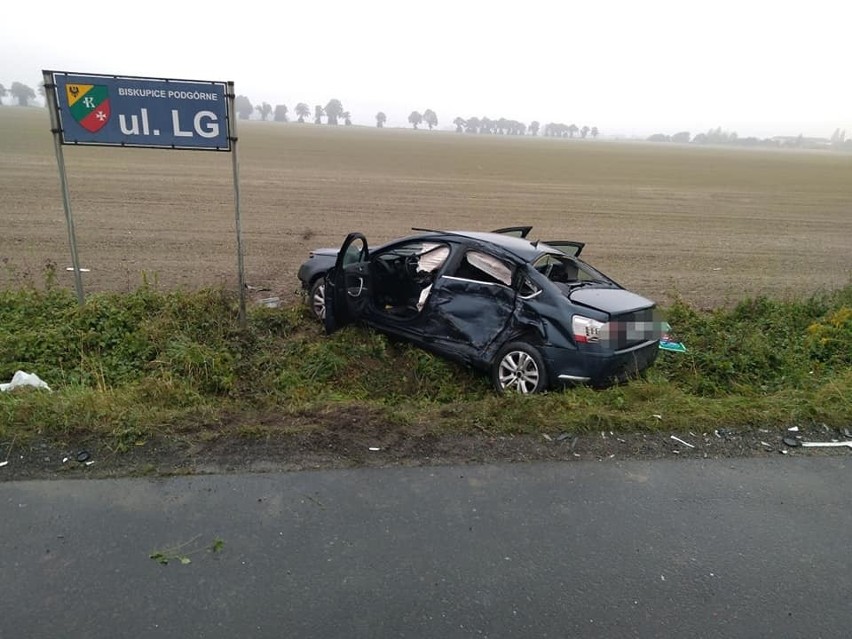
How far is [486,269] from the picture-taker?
573cm

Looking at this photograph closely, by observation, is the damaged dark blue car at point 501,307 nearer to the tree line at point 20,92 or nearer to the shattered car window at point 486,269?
the shattered car window at point 486,269

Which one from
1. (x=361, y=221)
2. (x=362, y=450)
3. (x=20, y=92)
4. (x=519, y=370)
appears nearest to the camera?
(x=362, y=450)

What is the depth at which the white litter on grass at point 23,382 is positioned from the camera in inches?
182

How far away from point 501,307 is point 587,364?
39.3 inches

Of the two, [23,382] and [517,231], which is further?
[517,231]

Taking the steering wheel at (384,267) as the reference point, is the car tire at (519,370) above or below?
below

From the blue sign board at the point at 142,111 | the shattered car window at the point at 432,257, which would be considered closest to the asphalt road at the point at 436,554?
the shattered car window at the point at 432,257

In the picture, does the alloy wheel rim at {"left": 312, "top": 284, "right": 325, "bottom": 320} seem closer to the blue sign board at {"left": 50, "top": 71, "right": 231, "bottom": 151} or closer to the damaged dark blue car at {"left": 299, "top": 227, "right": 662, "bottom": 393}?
the damaged dark blue car at {"left": 299, "top": 227, "right": 662, "bottom": 393}

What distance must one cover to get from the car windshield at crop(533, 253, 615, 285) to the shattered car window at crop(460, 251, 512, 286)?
0.30 metres

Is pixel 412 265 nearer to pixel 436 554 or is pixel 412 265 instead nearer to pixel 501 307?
pixel 501 307

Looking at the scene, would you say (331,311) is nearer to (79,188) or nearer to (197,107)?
(197,107)

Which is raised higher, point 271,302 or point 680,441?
point 680,441

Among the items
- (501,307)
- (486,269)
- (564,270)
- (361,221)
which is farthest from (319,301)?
(361,221)

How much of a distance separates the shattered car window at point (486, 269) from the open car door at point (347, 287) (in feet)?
4.13
